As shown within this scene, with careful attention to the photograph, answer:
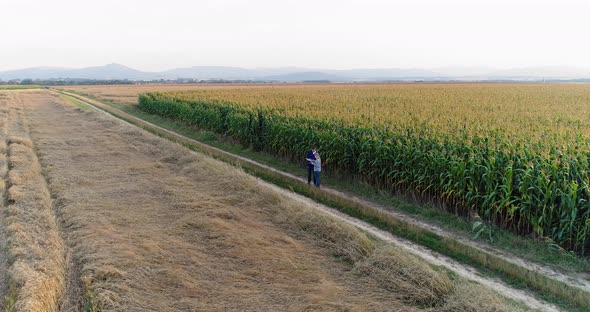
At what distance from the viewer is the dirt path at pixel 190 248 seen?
6.00 m

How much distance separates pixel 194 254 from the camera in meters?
7.46

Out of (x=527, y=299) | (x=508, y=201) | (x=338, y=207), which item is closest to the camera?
(x=527, y=299)

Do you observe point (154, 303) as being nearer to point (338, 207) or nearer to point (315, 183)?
point (338, 207)

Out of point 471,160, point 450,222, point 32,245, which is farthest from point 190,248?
point 471,160

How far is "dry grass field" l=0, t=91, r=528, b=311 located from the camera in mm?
5922

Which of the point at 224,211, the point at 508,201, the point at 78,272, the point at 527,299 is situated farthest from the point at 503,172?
the point at 78,272

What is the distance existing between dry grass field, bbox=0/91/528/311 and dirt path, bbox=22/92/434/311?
21 millimetres

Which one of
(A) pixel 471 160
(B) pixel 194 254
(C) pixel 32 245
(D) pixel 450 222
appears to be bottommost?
(D) pixel 450 222

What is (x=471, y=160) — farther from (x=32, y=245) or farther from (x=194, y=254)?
(x=32, y=245)

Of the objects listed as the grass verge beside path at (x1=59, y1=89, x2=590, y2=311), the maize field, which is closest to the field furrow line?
the grass verge beside path at (x1=59, y1=89, x2=590, y2=311)

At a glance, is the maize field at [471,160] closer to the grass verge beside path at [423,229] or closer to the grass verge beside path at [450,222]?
the grass verge beside path at [450,222]

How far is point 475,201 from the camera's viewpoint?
10.0 meters

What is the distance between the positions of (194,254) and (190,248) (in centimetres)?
27

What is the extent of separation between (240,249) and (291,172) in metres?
8.10
